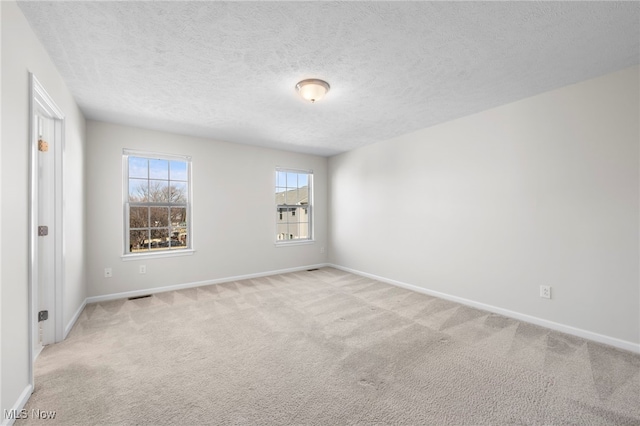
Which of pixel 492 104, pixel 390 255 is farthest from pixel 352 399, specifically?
pixel 492 104

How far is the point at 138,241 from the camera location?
13.4 feet

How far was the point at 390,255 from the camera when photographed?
4648 mm

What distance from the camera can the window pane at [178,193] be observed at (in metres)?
4.34

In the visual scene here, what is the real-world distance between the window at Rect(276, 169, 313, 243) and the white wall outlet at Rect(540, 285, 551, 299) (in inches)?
156

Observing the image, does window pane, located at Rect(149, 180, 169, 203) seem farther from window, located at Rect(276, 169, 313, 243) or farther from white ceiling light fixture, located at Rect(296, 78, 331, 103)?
white ceiling light fixture, located at Rect(296, 78, 331, 103)

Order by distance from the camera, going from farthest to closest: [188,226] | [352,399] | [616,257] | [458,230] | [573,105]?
[188,226]
[458,230]
[573,105]
[616,257]
[352,399]

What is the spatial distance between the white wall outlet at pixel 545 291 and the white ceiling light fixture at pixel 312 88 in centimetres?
314

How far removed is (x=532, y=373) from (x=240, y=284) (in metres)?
3.91

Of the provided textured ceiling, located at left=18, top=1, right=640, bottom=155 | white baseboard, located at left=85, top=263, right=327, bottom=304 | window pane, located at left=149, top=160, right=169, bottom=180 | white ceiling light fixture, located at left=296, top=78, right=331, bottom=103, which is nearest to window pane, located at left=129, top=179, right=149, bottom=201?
window pane, located at left=149, top=160, right=169, bottom=180

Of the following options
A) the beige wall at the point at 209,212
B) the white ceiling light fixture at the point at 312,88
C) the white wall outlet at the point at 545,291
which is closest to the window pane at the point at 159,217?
the beige wall at the point at 209,212

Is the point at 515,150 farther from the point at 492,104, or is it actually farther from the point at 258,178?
the point at 258,178

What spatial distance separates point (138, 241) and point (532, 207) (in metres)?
5.28

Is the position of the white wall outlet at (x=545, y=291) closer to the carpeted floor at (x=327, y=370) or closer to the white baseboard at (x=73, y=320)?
the carpeted floor at (x=327, y=370)

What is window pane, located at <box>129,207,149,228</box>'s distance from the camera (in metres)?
4.03
